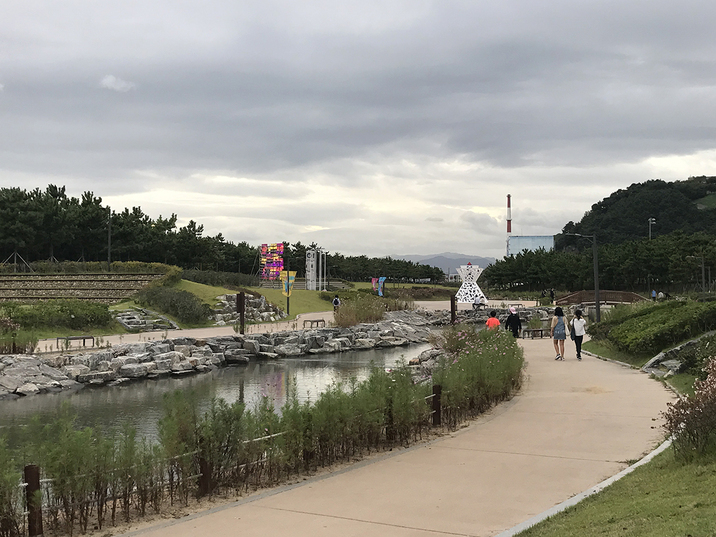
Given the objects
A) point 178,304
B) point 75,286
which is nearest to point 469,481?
point 178,304

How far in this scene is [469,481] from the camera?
7.80 metres

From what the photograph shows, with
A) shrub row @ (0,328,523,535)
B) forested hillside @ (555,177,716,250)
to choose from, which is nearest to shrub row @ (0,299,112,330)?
shrub row @ (0,328,523,535)

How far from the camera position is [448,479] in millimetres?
7910

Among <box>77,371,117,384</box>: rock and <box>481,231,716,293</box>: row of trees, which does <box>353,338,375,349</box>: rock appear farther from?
<box>481,231,716,293</box>: row of trees

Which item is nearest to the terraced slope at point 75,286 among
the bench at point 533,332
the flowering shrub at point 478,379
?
the bench at point 533,332

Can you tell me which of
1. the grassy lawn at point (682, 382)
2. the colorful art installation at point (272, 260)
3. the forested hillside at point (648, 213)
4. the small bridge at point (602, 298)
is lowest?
the grassy lawn at point (682, 382)

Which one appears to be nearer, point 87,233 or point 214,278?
point 214,278

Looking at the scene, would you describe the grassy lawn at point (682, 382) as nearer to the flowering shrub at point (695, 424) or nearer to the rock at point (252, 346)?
the flowering shrub at point (695, 424)

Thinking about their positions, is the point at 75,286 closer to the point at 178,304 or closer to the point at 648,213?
the point at 178,304

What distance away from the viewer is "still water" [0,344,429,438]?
1509cm

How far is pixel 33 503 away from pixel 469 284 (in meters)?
53.2

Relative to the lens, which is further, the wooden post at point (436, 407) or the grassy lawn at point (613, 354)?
the grassy lawn at point (613, 354)

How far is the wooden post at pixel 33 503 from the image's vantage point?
249 inches

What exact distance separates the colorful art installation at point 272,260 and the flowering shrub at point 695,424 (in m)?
53.4
